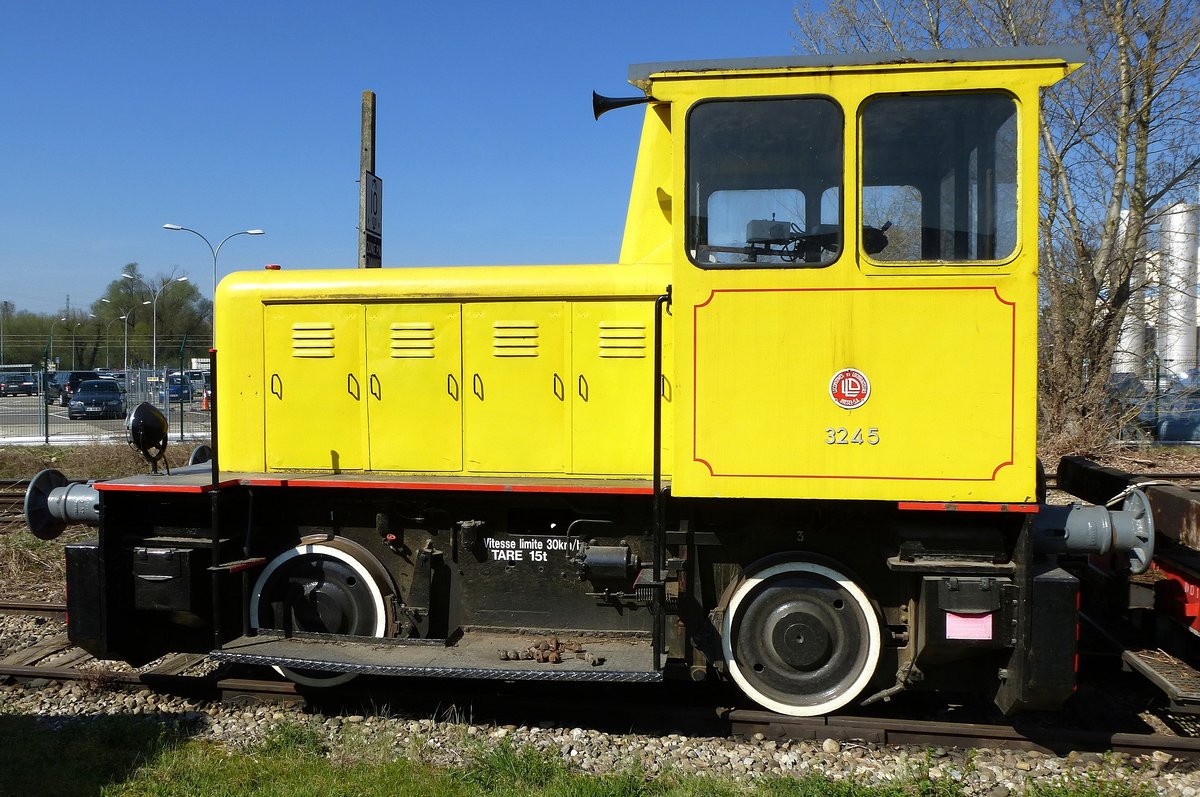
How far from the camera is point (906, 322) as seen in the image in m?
4.22

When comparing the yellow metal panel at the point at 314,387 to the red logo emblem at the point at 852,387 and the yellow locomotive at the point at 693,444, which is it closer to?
the yellow locomotive at the point at 693,444

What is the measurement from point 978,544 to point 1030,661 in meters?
0.60

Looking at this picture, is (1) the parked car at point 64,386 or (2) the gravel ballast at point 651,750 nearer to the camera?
(2) the gravel ballast at point 651,750

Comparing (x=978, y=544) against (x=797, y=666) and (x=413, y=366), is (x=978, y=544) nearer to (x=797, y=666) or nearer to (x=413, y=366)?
(x=797, y=666)

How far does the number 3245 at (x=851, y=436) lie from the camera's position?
427 cm

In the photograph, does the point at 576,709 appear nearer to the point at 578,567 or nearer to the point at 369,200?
the point at 578,567

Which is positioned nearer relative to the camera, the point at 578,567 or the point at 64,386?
the point at 578,567

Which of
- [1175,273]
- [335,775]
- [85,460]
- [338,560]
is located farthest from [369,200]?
[1175,273]

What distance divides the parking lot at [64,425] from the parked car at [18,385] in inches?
22.4

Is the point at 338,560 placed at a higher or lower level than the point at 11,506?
higher

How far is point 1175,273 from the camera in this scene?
16734mm

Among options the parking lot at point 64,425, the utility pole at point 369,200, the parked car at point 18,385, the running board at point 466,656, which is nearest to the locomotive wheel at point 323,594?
the running board at point 466,656

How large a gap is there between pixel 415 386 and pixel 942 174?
331 cm

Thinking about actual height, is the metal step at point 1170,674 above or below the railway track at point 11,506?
below
